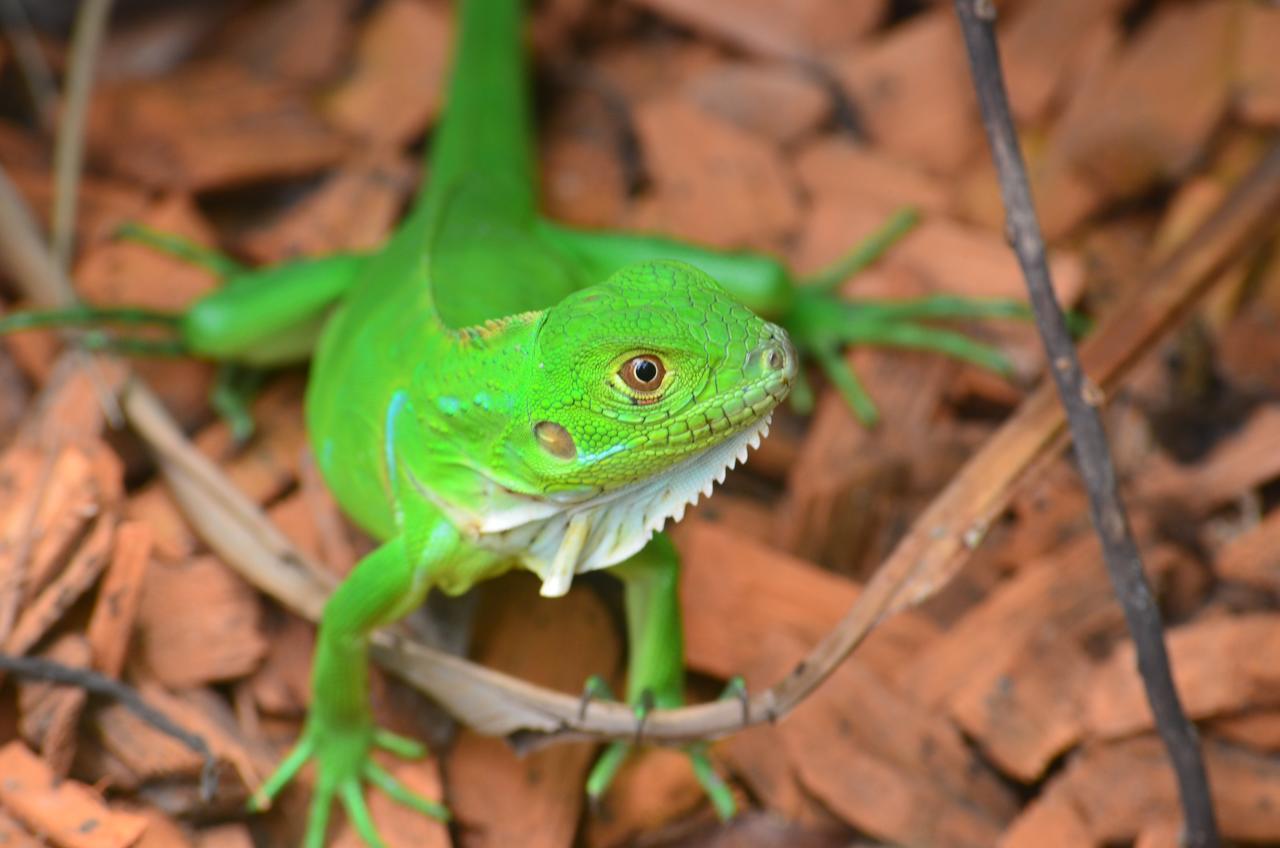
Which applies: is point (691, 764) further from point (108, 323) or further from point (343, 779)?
point (108, 323)

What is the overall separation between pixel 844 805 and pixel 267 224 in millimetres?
2212

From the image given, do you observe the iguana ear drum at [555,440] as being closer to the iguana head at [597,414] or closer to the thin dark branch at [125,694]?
the iguana head at [597,414]

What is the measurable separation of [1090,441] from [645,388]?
77cm

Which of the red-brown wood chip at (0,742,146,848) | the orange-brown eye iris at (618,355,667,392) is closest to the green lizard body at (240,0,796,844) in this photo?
the orange-brown eye iris at (618,355,667,392)

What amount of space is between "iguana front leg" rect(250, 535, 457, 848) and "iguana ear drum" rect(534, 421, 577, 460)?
0.31m

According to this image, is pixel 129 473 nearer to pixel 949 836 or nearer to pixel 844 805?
pixel 844 805

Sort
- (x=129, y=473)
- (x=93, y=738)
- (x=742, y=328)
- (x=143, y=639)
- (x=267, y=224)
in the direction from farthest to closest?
(x=267, y=224) < (x=129, y=473) < (x=143, y=639) < (x=93, y=738) < (x=742, y=328)

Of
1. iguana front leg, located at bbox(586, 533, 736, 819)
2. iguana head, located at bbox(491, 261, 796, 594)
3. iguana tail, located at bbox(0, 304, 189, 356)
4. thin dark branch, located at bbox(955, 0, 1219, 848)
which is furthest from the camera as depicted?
iguana tail, located at bbox(0, 304, 189, 356)

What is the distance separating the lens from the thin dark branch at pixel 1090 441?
86.5 inches

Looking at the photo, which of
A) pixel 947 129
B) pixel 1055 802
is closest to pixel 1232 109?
pixel 947 129

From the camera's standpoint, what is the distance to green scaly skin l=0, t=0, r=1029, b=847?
209cm

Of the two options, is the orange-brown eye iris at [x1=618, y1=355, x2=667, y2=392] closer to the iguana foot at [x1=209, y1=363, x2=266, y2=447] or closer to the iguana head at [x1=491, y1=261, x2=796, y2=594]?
the iguana head at [x1=491, y1=261, x2=796, y2=594]

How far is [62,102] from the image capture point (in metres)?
3.73

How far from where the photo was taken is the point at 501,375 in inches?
87.2
